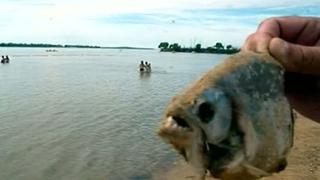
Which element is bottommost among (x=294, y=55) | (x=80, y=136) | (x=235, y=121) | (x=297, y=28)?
(x=80, y=136)

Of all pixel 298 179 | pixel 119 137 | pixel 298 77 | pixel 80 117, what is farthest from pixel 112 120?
pixel 298 77

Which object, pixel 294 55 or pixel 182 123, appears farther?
pixel 294 55

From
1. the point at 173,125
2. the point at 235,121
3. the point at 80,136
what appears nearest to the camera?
the point at 173,125

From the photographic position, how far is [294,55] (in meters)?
3.56

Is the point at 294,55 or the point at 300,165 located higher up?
the point at 294,55

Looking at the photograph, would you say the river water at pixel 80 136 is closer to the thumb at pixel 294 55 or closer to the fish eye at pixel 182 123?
the thumb at pixel 294 55

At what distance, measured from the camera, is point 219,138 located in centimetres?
294

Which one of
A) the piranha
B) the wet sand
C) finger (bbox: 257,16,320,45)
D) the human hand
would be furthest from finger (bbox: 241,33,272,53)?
the wet sand

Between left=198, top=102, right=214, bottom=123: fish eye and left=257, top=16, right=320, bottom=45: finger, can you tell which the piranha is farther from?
left=257, top=16, right=320, bottom=45: finger

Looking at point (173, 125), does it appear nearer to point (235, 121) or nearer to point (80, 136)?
point (235, 121)

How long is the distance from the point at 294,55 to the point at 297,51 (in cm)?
4

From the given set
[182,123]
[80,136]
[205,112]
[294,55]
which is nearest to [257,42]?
[294,55]

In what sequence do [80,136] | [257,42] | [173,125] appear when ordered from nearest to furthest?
[173,125], [257,42], [80,136]

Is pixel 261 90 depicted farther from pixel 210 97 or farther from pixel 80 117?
pixel 80 117
